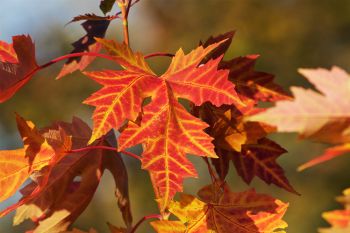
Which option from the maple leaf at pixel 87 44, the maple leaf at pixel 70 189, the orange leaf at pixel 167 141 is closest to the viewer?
the orange leaf at pixel 167 141

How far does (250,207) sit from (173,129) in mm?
258

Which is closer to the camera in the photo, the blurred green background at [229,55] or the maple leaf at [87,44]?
the maple leaf at [87,44]

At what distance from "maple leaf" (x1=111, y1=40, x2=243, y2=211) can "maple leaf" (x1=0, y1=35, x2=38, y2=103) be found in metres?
0.28

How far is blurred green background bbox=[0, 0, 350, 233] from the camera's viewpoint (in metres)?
9.55

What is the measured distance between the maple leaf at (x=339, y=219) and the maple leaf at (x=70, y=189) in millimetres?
760

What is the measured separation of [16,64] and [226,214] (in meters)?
0.53

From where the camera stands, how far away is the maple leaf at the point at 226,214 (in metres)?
1.30

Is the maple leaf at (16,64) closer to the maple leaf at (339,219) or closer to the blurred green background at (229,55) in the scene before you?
the maple leaf at (339,219)

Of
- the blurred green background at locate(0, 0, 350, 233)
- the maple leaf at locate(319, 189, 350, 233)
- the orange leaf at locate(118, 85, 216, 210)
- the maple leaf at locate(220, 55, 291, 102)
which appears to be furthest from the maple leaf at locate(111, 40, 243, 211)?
the blurred green background at locate(0, 0, 350, 233)

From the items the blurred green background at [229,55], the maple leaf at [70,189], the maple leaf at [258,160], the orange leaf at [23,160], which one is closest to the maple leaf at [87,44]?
the maple leaf at [70,189]

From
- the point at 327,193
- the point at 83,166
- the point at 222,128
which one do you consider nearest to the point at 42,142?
the point at 83,166

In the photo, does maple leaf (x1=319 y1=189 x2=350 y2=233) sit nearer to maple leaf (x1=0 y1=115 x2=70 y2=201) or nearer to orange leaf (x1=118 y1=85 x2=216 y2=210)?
orange leaf (x1=118 y1=85 x2=216 y2=210)

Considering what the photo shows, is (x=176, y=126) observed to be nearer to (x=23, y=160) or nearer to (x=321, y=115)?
(x=23, y=160)

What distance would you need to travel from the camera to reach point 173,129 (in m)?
1.24
